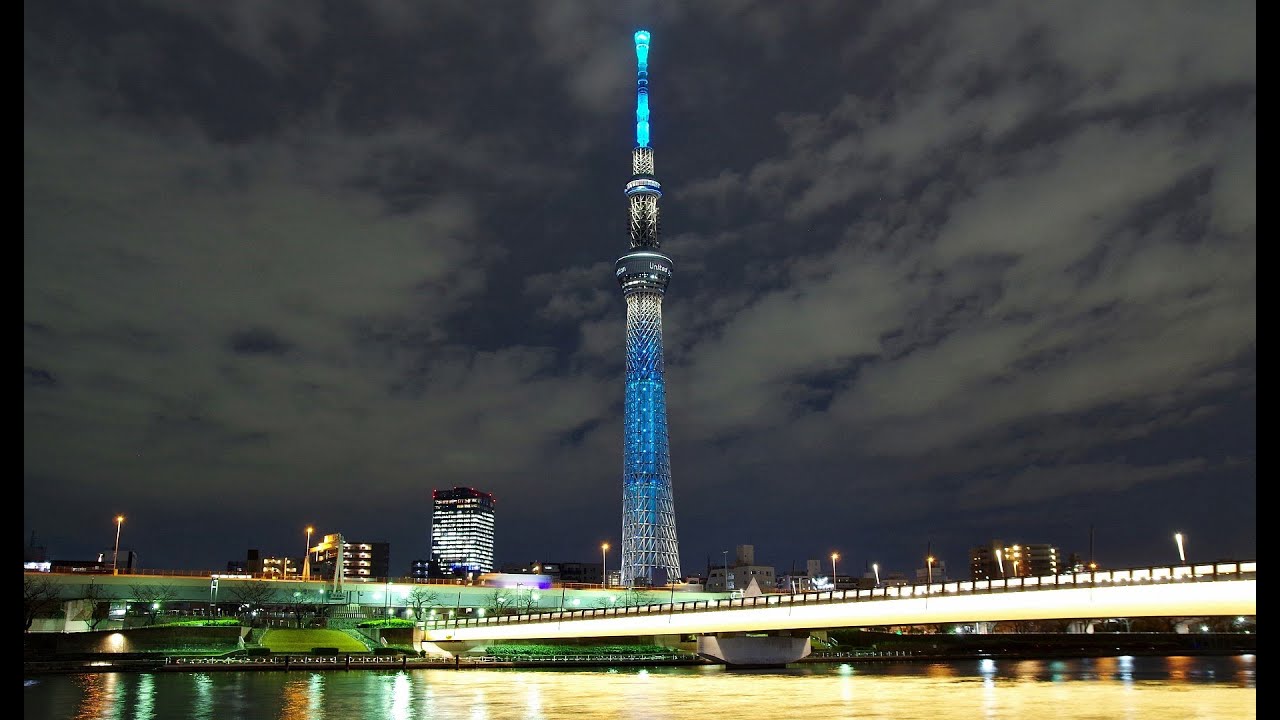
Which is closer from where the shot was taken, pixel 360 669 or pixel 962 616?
pixel 962 616

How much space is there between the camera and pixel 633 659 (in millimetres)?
111188

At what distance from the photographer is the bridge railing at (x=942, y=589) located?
6206cm

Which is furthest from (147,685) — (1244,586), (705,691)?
(1244,586)

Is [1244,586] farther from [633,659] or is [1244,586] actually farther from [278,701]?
[633,659]

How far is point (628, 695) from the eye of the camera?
6712cm

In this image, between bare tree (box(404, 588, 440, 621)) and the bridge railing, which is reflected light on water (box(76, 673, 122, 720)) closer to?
the bridge railing

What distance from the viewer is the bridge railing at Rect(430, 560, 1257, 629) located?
6206cm

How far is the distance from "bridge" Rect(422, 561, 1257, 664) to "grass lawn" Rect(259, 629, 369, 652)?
32.1 ft

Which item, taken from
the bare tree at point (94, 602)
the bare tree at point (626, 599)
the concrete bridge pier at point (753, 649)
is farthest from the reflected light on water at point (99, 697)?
the bare tree at point (626, 599)

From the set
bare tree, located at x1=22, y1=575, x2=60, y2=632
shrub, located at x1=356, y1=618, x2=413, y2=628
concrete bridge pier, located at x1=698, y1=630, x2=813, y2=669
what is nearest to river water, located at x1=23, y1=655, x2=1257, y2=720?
concrete bridge pier, located at x1=698, y1=630, x2=813, y2=669

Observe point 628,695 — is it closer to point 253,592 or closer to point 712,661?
point 712,661

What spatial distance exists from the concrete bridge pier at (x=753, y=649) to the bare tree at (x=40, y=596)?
226 ft

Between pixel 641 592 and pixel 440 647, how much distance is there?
6225cm

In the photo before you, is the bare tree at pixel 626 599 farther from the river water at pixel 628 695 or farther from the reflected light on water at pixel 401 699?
the reflected light on water at pixel 401 699
